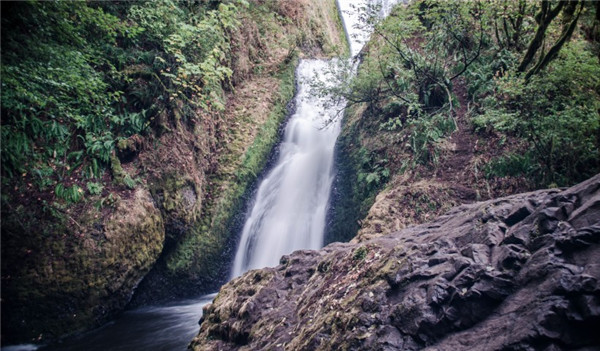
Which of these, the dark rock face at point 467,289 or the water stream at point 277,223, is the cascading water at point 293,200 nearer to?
the water stream at point 277,223

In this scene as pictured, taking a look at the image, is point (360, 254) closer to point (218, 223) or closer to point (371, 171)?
point (371, 171)

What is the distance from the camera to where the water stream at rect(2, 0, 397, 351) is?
6004 millimetres

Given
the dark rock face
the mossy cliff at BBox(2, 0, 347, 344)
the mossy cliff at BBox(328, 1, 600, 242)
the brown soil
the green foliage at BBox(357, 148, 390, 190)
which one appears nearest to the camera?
the dark rock face

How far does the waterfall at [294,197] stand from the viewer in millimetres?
8797

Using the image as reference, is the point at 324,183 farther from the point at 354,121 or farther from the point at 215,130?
the point at 215,130

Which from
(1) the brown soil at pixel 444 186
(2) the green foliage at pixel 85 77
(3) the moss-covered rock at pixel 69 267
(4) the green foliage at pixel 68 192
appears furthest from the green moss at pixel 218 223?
(1) the brown soil at pixel 444 186

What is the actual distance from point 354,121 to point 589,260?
28.6 ft

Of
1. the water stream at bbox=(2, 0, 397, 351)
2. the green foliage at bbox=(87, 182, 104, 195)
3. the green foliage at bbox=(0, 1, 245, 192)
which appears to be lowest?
the water stream at bbox=(2, 0, 397, 351)

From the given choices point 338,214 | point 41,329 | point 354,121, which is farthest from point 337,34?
point 41,329

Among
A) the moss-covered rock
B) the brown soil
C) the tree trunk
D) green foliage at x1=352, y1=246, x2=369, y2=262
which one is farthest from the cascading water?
the tree trunk

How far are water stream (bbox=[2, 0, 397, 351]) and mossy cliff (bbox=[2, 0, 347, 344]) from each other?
52 cm

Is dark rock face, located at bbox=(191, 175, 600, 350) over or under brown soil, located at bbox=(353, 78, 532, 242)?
over

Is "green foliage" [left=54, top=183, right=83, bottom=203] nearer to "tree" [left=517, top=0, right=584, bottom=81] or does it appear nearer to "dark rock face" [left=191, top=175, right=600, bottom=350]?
"dark rock face" [left=191, top=175, right=600, bottom=350]

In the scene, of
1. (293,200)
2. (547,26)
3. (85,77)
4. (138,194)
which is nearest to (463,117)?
(547,26)
